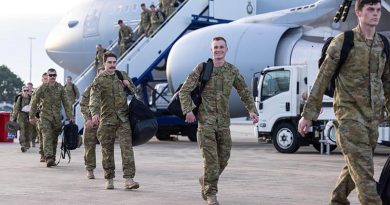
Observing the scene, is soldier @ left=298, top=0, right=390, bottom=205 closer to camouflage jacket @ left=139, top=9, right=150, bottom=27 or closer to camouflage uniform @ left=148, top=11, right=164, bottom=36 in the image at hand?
camouflage uniform @ left=148, top=11, right=164, bottom=36

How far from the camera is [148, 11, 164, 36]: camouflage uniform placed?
78.3ft

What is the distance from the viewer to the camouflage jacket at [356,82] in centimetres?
600

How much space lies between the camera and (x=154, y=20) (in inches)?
944

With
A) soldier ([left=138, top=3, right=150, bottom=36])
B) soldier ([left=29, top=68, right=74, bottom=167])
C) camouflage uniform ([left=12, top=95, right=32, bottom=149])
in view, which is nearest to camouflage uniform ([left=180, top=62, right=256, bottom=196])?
soldier ([left=29, top=68, right=74, bottom=167])

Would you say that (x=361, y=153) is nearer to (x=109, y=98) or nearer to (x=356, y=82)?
(x=356, y=82)

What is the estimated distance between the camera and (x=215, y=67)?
8.29 m

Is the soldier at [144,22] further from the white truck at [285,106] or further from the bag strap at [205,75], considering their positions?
the bag strap at [205,75]

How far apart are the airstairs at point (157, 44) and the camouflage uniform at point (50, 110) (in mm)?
8643

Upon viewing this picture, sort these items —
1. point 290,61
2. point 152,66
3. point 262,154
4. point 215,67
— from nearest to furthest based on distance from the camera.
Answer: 1. point 215,67
2. point 262,154
3. point 290,61
4. point 152,66

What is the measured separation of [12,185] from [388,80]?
606 cm

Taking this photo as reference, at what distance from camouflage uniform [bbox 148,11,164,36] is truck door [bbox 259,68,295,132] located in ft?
21.6

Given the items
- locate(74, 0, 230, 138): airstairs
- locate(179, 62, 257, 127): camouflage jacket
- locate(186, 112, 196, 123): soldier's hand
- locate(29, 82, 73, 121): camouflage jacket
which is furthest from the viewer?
locate(74, 0, 230, 138): airstairs

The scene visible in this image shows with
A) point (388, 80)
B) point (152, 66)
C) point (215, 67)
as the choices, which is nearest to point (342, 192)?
point (388, 80)

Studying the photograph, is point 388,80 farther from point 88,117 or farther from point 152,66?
point 152,66
